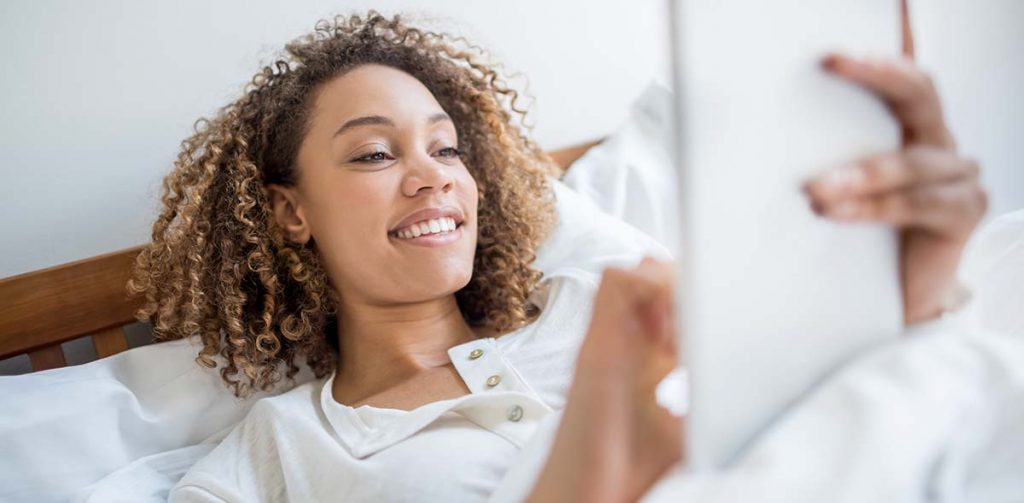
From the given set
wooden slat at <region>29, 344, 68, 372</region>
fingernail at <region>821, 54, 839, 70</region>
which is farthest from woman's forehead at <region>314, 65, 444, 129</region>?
fingernail at <region>821, 54, 839, 70</region>

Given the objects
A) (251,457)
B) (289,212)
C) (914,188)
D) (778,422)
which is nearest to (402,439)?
(251,457)

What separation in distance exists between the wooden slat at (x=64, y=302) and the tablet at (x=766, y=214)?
3.21ft

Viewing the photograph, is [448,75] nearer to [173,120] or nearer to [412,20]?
[412,20]

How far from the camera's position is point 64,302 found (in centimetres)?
124

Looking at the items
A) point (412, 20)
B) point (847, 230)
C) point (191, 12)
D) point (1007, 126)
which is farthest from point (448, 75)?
→ point (847, 230)

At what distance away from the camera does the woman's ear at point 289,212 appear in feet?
4.20

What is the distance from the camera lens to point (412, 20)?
1565mm

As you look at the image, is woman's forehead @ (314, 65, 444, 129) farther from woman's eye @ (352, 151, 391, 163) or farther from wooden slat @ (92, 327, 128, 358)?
wooden slat @ (92, 327, 128, 358)

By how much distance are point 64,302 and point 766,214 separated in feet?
3.38

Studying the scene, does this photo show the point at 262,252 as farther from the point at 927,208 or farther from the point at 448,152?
the point at 927,208

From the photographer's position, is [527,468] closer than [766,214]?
No

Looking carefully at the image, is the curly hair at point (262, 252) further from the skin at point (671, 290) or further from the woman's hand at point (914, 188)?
the woman's hand at point (914, 188)

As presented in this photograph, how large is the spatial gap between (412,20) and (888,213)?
3.69 feet

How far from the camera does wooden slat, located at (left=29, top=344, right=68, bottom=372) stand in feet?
4.12
